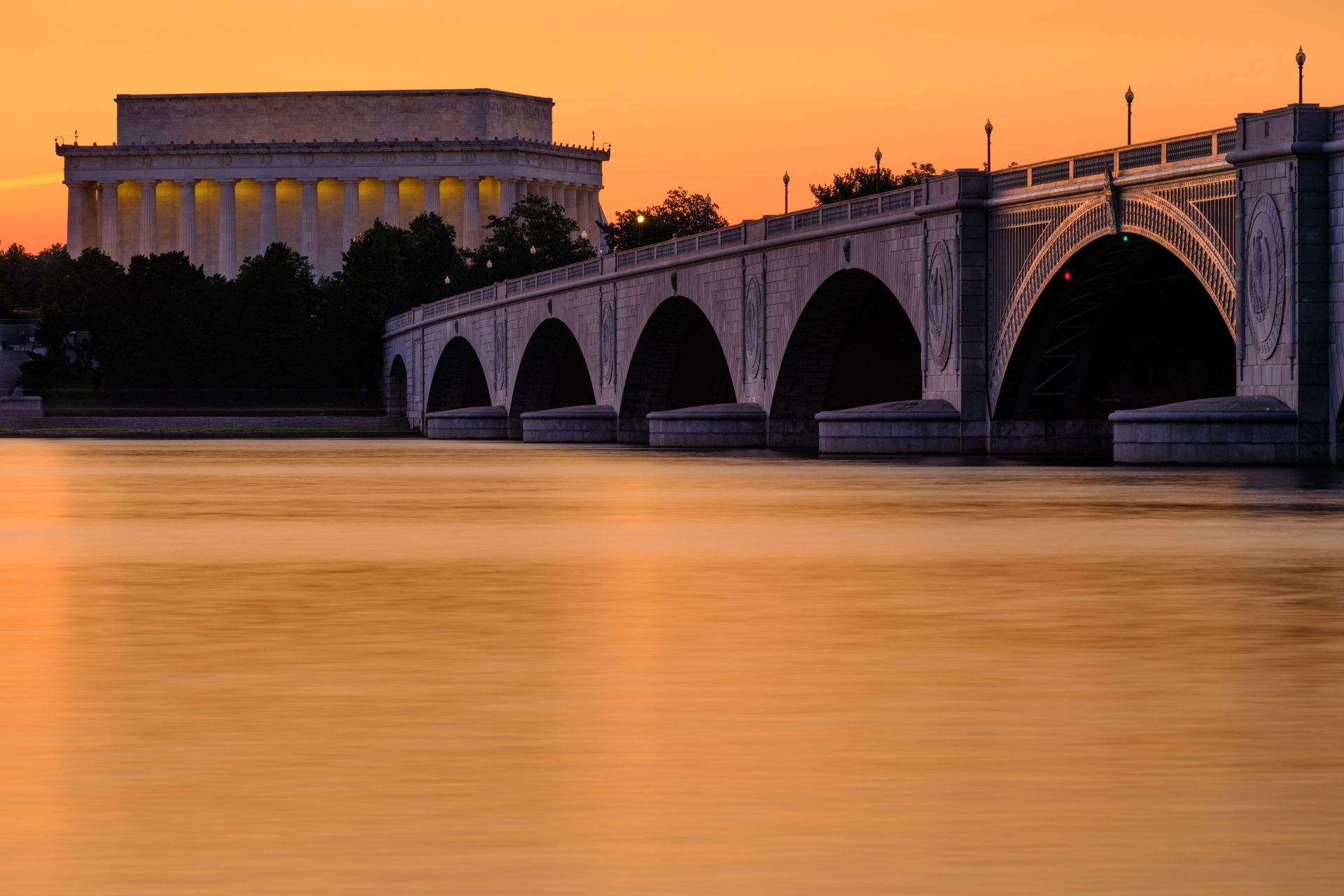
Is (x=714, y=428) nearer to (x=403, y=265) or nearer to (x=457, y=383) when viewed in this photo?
(x=457, y=383)

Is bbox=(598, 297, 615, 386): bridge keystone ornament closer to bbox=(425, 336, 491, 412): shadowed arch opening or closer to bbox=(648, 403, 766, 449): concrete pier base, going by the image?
bbox=(648, 403, 766, 449): concrete pier base

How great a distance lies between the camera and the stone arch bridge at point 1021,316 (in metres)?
46.6

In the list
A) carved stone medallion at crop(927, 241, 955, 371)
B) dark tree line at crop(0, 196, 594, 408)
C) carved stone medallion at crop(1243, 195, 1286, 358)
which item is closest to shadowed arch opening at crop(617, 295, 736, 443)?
carved stone medallion at crop(927, 241, 955, 371)

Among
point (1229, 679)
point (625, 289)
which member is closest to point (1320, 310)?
point (1229, 679)

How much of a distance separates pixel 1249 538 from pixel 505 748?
15506mm

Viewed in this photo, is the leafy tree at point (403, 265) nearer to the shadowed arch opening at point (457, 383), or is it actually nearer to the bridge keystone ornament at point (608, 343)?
the shadowed arch opening at point (457, 383)

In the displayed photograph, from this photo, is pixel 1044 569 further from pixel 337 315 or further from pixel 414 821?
pixel 337 315

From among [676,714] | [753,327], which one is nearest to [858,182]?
[753,327]

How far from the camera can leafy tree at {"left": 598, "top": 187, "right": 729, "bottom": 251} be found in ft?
510

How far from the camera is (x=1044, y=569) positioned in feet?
63.1

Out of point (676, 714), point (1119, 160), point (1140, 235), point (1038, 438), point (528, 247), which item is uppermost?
point (528, 247)

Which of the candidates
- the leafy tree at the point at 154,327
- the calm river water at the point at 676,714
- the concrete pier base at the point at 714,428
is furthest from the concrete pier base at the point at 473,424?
the calm river water at the point at 676,714

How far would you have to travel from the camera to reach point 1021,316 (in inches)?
2370

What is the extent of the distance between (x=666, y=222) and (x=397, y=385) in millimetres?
23678
